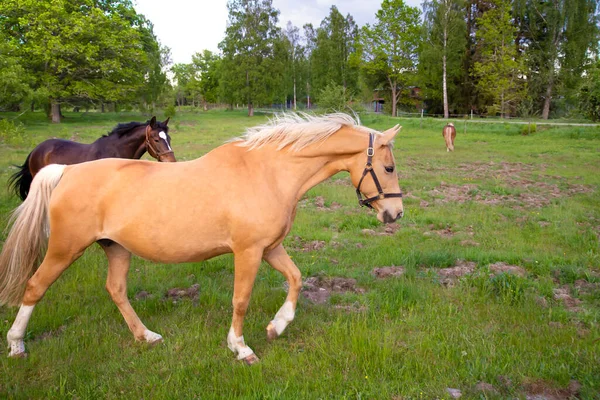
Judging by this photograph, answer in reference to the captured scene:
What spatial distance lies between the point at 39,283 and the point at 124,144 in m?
4.65

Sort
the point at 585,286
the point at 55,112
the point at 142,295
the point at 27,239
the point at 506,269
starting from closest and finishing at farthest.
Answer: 1. the point at 27,239
2. the point at 142,295
3. the point at 585,286
4. the point at 506,269
5. the point at 55,112

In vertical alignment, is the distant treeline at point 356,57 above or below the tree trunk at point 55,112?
above

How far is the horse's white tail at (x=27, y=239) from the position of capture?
3.93 meters

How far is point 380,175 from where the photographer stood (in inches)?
153

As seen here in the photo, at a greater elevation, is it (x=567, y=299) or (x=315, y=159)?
(x=315, y=159)

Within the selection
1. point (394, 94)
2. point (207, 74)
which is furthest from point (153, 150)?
point (207, 74)

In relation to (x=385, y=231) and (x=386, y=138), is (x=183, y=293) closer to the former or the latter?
(x=386, y=138)

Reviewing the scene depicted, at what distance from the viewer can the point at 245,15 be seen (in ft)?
172

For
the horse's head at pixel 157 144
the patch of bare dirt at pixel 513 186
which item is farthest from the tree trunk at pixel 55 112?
the patch of bare dirt at pixel 513 186

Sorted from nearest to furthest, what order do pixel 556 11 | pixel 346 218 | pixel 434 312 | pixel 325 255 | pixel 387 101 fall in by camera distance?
pixel 434 312 → pixel 325 255 → pixel 346 218 → pixel 556 11 → pixel 387 101

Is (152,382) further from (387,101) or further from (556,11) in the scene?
(387,101)

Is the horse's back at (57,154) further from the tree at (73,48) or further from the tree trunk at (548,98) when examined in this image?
the tree trunk at (548,98)

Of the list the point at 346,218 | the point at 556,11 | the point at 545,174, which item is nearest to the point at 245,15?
the point at 556,11

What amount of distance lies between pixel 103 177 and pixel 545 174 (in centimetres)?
1496
